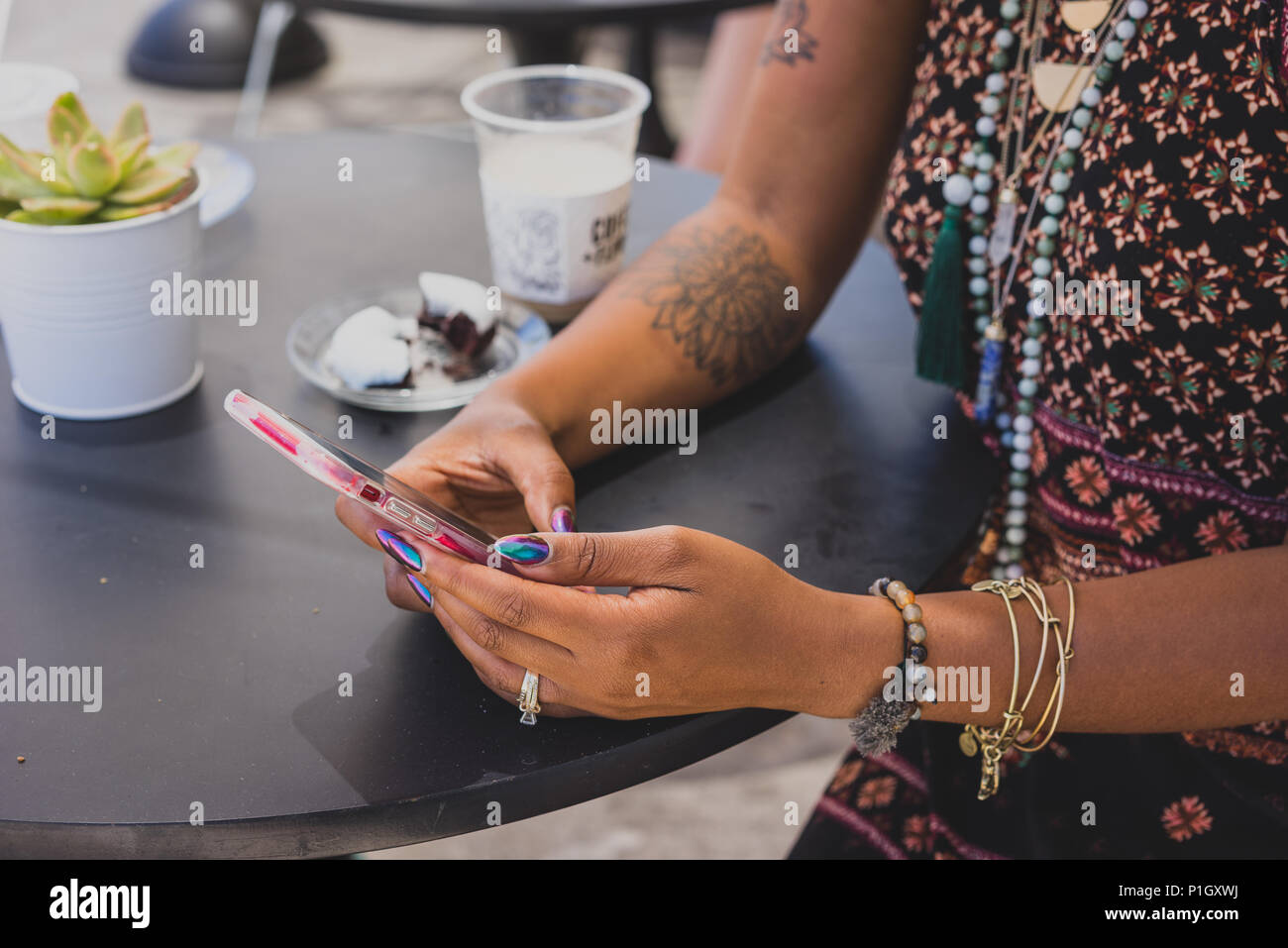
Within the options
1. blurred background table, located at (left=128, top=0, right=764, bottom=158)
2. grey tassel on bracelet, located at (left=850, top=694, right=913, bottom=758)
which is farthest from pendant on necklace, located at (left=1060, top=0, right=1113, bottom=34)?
blurred background table, located at (left=128, top=0, right=764, bottom=158)

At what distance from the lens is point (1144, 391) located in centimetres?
85

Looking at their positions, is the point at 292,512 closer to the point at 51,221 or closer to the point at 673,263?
the point at 51,221

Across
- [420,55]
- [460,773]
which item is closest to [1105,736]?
[460,773]

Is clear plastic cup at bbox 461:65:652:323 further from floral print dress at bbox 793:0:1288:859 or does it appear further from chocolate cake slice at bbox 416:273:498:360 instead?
floral print dress at bbox 793:0:1288:859

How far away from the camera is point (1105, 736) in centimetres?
97

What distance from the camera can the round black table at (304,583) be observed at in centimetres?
63

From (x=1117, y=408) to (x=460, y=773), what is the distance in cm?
54

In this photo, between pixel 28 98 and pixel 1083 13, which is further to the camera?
pixel 28 98

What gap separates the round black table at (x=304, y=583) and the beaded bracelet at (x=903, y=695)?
0.05 m

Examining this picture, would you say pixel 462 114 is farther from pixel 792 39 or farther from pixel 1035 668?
pixel 1035 668

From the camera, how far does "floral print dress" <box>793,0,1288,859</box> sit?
0.79 metres

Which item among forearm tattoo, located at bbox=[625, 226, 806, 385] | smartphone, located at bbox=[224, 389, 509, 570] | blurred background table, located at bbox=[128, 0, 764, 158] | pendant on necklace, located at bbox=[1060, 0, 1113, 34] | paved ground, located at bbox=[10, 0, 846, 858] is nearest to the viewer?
smartphone, located at bbox=[224, 389, 509, 570]

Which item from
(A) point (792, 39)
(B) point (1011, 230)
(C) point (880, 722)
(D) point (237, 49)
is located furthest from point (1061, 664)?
(D) point (237, 49)

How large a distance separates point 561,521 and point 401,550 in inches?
4.5
